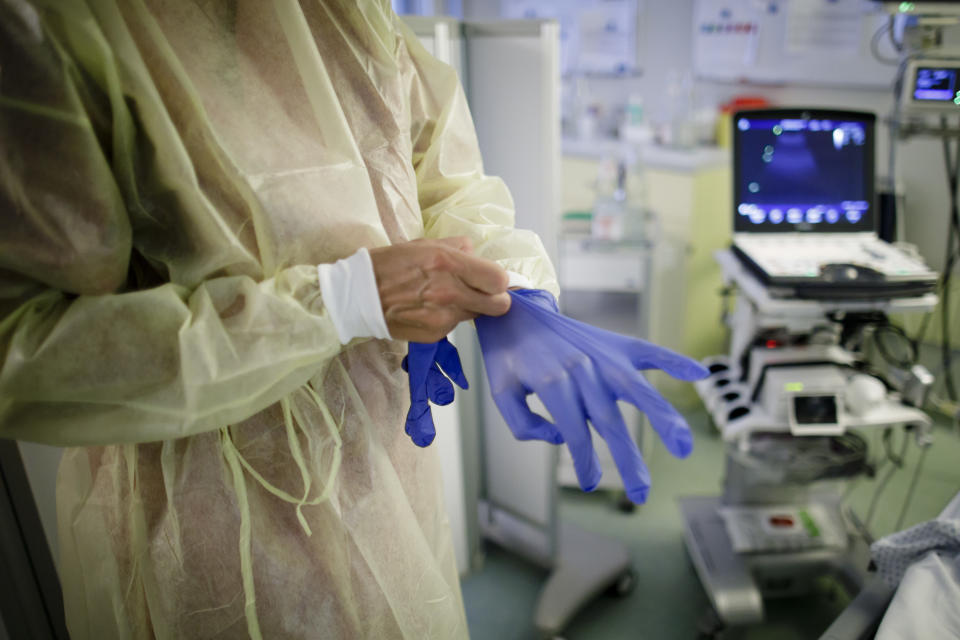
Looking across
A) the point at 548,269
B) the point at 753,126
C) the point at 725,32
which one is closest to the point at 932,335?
the point at 753,126

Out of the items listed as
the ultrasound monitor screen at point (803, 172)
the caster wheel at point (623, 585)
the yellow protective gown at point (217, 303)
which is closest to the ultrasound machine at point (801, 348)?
the ultrasound monitor screen at point (803, 172)

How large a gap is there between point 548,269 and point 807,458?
1.05 metres

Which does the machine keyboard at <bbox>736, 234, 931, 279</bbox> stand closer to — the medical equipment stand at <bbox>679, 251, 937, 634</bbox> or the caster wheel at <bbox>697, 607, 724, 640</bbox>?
the medical equipment stand at <bbox>679, 251, 937, 634</bbox>

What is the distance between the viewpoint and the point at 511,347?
0.71 metres

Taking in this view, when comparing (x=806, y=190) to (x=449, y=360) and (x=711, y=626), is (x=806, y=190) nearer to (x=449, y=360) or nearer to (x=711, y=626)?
(x=711, y=626)

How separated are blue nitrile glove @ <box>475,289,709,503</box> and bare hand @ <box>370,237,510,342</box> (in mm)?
66

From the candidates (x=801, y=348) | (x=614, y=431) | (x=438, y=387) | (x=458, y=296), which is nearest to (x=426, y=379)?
(x=438, y=387)

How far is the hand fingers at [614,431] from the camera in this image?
0.63 m

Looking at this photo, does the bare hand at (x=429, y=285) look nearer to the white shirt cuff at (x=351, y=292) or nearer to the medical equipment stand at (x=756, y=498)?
the white shirt cuff at (x=351, y=292)

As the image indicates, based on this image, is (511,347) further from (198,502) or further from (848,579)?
(848,579)

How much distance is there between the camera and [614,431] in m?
0.64

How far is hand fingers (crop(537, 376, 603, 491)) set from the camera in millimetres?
646

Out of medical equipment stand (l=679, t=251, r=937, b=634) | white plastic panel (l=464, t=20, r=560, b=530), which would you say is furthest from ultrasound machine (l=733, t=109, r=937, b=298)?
white plastic panel (l=464, t=20, r=560, b=530)

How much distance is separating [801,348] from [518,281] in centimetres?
111
